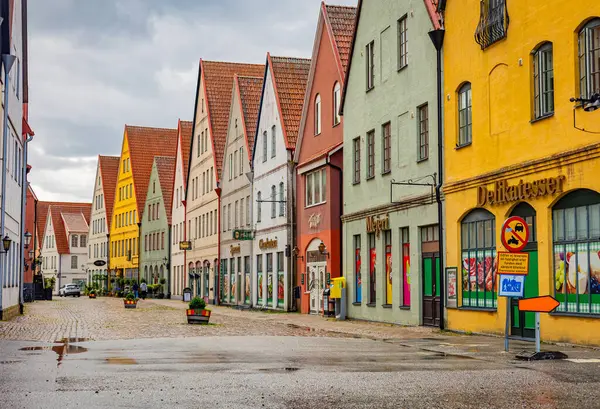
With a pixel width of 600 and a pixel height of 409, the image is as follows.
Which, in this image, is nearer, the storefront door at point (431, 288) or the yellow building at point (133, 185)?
the storefront door at point (431, 288)

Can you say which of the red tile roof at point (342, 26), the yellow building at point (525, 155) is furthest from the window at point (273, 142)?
the yellow building at point (525, 155)

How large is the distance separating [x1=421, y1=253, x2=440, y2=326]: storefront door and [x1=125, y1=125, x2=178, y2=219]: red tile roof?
209ft

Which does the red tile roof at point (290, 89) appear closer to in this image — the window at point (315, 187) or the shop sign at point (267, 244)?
the window at point (315, 187)

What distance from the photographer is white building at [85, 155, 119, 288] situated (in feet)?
339

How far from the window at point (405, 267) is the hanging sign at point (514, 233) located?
11764 mm

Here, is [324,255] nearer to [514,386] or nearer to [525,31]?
[525,31]

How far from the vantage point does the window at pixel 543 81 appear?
792 inches

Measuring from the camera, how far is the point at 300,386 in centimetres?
1166

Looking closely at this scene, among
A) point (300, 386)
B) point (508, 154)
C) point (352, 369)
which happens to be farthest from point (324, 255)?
point (300, 386)

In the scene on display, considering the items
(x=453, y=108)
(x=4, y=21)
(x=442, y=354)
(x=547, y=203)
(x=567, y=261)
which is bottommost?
(x=442, y=354)

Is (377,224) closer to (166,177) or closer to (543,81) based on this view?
(543,81)

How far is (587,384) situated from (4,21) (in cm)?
2494

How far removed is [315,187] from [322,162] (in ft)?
6.40

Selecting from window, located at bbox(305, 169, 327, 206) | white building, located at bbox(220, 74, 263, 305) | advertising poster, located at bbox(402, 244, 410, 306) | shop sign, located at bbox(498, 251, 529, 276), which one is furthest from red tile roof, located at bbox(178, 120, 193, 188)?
shop sign, located at bbox(498, 251, 529, 276)
